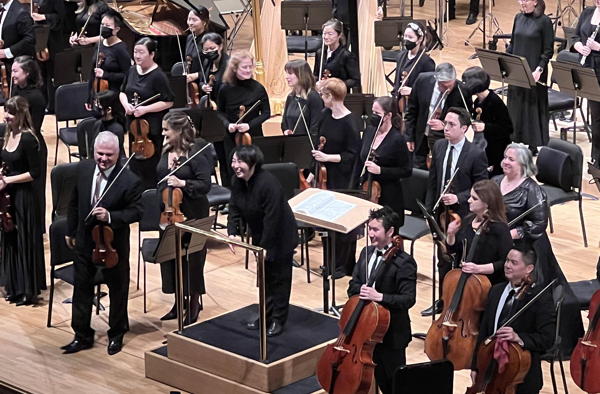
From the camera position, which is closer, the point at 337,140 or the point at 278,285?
the point at 278,285

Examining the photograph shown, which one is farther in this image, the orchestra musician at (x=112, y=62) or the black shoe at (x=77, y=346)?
the orchestra musician at (x=112, y=62)

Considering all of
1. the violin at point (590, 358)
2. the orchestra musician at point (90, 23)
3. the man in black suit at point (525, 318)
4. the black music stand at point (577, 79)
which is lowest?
the violin at point (590, 358)

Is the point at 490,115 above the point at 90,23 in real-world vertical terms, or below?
below

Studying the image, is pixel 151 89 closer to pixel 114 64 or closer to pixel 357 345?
pixel 114 64

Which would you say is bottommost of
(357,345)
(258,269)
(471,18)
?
(357,345)

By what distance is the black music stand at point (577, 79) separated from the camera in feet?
31.2

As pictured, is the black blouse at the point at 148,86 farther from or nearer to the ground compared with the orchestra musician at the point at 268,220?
farther from the ground

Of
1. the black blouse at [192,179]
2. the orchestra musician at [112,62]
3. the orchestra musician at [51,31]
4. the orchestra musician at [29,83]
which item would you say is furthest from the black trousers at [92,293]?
the orchestra musician at [51,31]

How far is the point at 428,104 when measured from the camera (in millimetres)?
9344

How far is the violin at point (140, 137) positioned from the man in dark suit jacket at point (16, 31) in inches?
79.9

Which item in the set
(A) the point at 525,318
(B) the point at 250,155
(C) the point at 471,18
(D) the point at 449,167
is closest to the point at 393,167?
(D) the point at 449,167

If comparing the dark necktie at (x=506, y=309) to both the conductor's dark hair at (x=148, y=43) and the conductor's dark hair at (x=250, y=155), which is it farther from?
the conductor's dark hair at (x=148, y=43)

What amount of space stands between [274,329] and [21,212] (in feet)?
6.75

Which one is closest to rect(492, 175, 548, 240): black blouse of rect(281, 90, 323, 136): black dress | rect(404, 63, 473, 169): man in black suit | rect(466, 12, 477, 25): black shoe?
rect(404, 63, 473, 169): man in black suit
